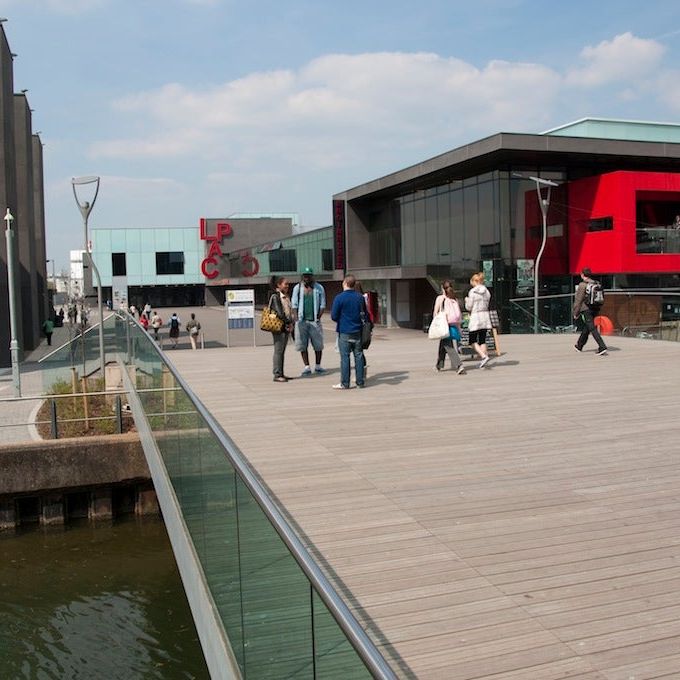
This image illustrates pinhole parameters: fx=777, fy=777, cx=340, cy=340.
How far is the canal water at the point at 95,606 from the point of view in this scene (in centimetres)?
1034

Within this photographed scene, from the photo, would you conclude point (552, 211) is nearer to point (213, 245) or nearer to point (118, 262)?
point (213, 245)

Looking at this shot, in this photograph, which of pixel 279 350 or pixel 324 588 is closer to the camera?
pixel 324 588

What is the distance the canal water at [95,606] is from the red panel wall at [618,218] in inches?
840

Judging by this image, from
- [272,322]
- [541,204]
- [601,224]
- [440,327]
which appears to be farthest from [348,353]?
[601,224]

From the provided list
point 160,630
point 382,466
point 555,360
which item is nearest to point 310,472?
point 382,466

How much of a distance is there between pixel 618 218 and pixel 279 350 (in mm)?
22198

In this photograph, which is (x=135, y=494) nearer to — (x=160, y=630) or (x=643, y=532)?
(x=160, y=630)

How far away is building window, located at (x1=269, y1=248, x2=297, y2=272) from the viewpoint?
205 ft

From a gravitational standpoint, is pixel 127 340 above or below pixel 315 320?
below

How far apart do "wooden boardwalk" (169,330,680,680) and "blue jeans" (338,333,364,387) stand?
307mm

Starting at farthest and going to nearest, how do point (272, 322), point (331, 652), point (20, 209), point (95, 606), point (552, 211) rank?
1. point (20, 209)
2. point (552, 211)
3. point (95, 606)
4. point (272, 322)
5. point (331, 652)

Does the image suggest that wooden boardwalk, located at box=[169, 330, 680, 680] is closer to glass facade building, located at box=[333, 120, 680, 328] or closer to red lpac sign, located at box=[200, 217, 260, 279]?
glass facade building, located at box=[333, 120, 680, 328]

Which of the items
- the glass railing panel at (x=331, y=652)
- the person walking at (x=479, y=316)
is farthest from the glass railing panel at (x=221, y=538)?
the person walking at (x=479, y=316)

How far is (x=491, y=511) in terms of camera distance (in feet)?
17.7
